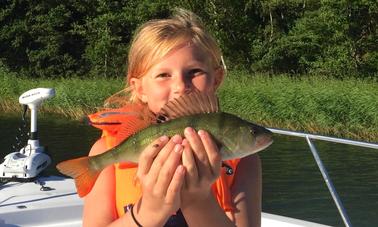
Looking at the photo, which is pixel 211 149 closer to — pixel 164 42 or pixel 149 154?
pixel 149 154

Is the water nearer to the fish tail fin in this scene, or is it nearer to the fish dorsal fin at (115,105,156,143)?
the fish dorsal fin at (115,105,156,143)

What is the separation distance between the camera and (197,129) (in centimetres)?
160

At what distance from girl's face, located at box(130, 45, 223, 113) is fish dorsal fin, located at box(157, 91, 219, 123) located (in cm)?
14

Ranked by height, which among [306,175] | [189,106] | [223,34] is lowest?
[223,34]

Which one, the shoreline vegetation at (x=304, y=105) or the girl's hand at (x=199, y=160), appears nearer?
the girl's hand at (x=199, y=160)

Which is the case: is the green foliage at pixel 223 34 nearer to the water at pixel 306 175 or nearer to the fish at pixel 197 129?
the water at pixel 306 175

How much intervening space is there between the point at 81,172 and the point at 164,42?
18.7 inches

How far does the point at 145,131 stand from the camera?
166 centimetres

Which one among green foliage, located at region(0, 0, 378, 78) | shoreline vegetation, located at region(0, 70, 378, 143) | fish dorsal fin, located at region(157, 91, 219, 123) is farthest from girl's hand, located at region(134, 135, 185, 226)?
green foliage, located at region(0, 0, 378, 78)

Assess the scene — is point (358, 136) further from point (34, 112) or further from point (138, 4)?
point (138, 4)

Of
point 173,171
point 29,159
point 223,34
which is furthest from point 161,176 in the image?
point 223,34

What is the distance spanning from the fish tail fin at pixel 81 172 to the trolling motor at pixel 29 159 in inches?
91.9

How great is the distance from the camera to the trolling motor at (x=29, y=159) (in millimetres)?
4059

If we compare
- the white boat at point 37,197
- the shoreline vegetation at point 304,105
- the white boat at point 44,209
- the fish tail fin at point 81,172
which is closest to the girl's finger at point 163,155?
the fish tail fin at point 81,172
